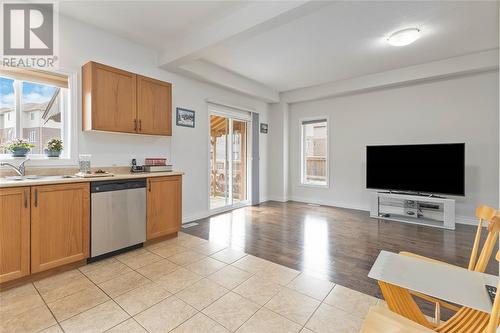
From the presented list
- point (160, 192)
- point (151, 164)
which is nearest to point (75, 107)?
point (151, 164)

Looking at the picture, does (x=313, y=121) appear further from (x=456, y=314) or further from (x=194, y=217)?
(x=456, y=314)

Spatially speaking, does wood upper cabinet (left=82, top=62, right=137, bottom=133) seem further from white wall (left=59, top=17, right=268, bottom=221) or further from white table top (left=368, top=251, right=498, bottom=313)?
white table top (left=368, top=251, right=498, bottom=313)

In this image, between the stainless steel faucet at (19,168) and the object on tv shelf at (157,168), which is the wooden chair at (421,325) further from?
the stainless steel faucet at (19,168)

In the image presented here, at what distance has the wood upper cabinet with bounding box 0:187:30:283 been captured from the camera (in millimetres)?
2049

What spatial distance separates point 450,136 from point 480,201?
1.23 m

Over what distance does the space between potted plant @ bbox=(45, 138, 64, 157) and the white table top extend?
341cm

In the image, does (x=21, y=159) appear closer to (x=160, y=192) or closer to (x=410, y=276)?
(x=160, y=192)

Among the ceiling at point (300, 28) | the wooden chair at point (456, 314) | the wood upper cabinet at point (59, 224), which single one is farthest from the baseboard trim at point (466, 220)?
the wood upper cabinet at point (59, 224)

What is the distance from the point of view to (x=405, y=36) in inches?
125

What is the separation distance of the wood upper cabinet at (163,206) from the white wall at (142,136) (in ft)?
2.18

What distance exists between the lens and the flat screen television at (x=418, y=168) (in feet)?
13.3

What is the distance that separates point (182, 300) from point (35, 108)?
2.85 meters

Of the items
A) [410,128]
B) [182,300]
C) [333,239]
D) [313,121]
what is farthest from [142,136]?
[410,128]

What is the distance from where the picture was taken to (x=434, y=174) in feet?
13.9
